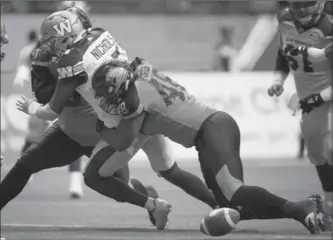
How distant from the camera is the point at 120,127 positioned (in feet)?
22.1

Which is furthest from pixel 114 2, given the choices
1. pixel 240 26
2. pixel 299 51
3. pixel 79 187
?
pixel 299 51

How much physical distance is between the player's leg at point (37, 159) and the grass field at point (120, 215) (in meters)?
0.39

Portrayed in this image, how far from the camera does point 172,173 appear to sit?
26.3 ft

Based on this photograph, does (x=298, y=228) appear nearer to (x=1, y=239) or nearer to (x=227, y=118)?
(x=227, y=118)

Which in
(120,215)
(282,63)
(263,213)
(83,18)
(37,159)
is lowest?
(120,215)

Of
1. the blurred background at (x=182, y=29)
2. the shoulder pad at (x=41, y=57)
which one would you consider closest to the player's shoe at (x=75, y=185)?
the shoulder pad at (x=41, y=57)

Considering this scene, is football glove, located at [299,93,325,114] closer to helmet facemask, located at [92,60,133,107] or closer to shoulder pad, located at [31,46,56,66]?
helmet facemask, located at [92,60,133,107]

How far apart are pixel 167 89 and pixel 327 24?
191 cm

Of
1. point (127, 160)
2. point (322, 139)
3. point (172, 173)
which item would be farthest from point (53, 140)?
point (322, 139)

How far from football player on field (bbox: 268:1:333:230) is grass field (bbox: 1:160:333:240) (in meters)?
0.69

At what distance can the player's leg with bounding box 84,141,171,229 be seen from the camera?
7.44 metres

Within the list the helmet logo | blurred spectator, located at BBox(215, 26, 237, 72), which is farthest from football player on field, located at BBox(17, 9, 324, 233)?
blurred spectator, located at BBox(215, 26, 237, 72)

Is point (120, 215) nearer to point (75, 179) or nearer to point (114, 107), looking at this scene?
point (75, 179)

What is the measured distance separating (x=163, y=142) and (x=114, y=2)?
15.4 meters
